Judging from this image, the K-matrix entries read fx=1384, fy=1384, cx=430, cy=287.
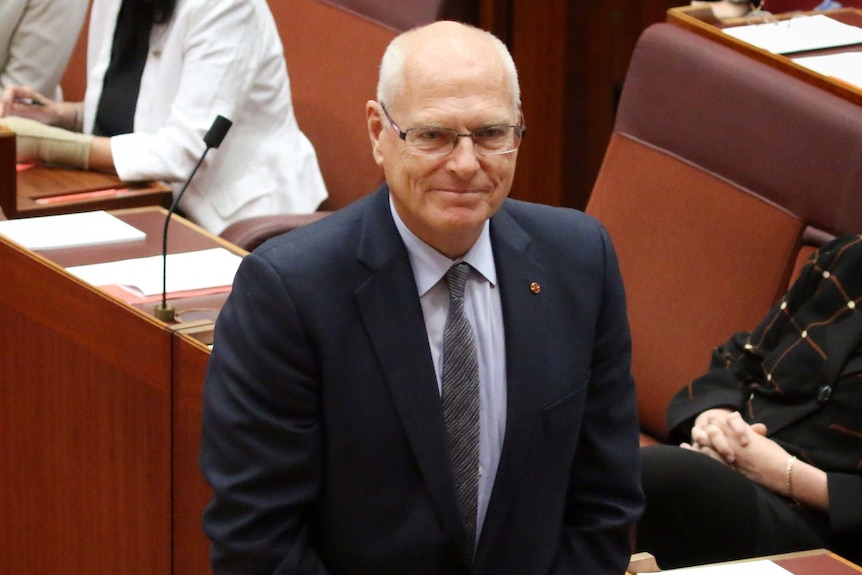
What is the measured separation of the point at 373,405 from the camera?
4.23 ft

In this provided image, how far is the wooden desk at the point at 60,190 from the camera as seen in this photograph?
2514 millimetres

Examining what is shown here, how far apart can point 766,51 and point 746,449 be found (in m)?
0.81

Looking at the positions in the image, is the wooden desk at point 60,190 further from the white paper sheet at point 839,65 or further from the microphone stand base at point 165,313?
the white paper sheet at point 839,65

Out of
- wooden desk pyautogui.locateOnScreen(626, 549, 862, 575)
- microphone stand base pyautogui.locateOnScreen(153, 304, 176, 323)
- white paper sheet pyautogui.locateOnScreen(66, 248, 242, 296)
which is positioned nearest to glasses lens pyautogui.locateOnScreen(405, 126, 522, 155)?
wooden desk pyautogui.locateOnScreen(626, 549, 862, 575)

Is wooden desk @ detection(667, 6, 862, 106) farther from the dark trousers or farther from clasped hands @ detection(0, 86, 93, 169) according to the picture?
clasped hands @ detection(0, 86, 93, 169)

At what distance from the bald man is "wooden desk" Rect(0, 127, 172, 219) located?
1326mm

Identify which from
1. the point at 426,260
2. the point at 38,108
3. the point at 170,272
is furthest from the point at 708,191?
the point at 38,108

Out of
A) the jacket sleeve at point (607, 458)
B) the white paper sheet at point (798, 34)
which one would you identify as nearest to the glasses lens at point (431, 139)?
the jacket sleeve at point (607, 458)

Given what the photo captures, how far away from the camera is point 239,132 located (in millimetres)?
2908

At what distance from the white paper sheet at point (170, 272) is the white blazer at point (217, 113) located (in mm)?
725

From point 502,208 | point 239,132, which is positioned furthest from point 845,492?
point 239,132

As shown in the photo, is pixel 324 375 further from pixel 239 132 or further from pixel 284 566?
pixel 239 132

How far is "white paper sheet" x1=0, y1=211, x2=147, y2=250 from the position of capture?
2.09 metres

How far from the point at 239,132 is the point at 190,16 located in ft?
0.91
